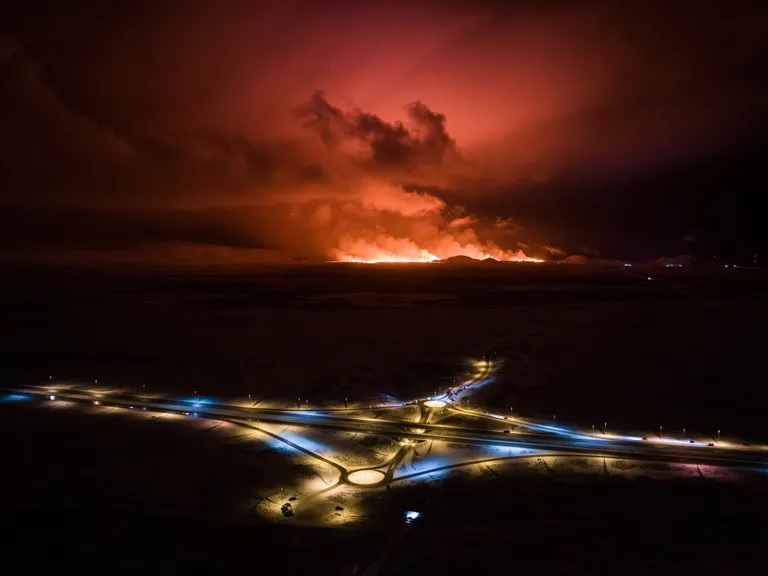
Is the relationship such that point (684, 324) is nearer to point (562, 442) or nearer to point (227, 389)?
point (562, 442)

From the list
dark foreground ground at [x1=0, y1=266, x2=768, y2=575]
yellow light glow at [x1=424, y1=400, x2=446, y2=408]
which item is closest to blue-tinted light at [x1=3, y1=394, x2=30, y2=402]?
dark foreground ground at [x1=0, y1=266, x2=768, y2=575]

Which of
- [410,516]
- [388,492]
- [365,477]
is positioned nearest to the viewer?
[410,516]

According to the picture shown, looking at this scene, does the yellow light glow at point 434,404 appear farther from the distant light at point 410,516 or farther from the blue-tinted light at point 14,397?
the blue-tinted light at point 14,397

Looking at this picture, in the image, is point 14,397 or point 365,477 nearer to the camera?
Result: point 365,477

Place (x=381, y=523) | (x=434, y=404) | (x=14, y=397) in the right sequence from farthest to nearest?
(x=14, y=397)
(x=434, y=404)
(x=381, y=523)

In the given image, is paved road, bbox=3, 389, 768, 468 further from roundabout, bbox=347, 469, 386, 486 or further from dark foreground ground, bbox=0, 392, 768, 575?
roundabout, bbox=347, 469, 386, 486

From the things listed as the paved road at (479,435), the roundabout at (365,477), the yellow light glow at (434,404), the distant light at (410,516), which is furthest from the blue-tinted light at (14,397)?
the distant light at (410,516)

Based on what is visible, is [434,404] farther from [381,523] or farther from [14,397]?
[14,397]

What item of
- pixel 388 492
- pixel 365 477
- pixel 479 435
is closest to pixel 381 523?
pixel 388 492

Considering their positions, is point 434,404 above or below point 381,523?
above

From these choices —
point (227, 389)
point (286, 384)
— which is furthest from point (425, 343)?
point (227, 389)
